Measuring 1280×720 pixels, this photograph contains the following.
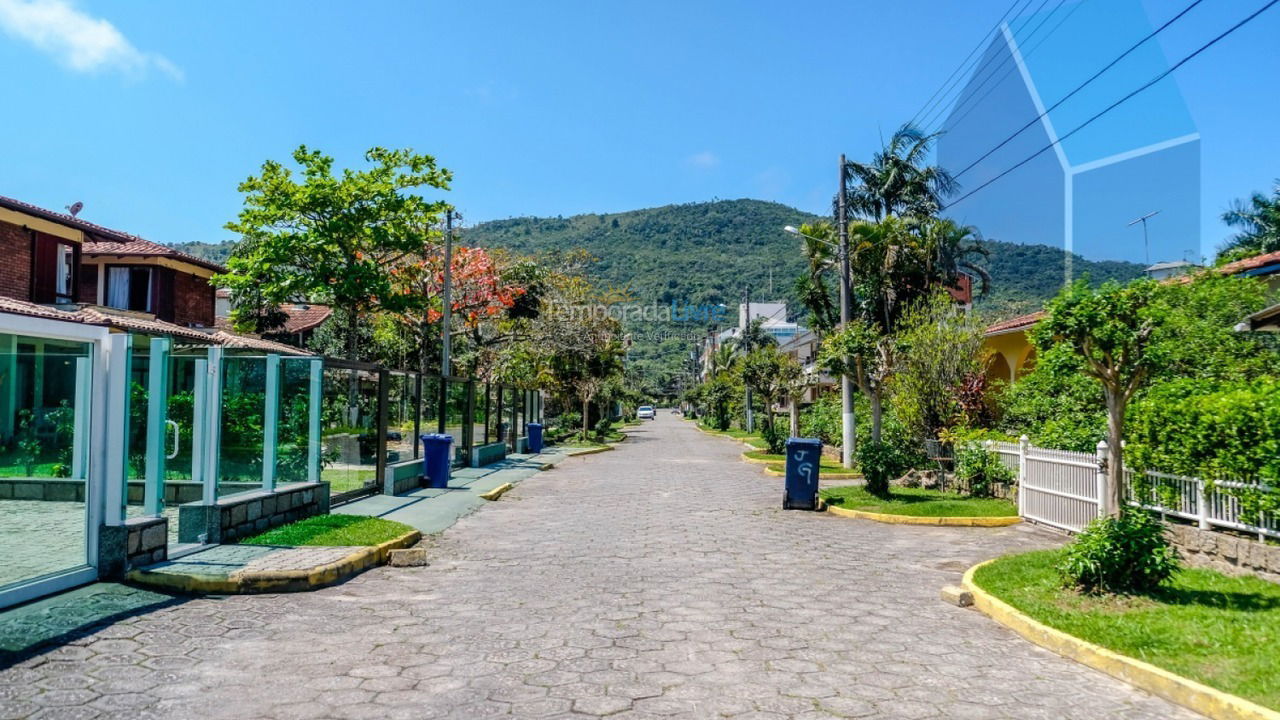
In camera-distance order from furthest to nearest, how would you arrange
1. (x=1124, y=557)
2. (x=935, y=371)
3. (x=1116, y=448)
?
(x=935, y=371)
(x=1116, y=448)
(x=1124, y=557)

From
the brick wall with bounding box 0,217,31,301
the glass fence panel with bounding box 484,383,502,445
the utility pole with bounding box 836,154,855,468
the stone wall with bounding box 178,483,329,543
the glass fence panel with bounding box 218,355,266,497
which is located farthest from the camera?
the glass fence panel with bounding box 484,383,502,445

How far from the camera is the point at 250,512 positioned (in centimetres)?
1075

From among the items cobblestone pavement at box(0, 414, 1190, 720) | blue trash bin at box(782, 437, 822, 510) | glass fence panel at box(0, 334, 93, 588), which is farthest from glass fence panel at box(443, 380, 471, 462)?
glass fence panel at box(0, 334, 93, 588)

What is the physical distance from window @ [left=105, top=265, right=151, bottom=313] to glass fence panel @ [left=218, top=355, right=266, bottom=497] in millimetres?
23075

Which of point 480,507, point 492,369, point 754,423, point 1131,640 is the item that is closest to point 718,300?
point 754,423

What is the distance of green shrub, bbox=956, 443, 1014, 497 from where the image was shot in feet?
52.3

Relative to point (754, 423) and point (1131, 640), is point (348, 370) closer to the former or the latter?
point (1131, 640)

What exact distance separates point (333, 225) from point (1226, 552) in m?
22.5

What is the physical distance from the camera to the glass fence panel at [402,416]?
16.6 m

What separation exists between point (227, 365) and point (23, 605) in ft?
13.9

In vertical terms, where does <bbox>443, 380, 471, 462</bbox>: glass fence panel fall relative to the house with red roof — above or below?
below

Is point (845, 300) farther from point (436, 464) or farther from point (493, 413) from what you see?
point (436, 464)

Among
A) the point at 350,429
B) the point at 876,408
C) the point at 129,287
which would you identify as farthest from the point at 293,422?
the point at 129,287

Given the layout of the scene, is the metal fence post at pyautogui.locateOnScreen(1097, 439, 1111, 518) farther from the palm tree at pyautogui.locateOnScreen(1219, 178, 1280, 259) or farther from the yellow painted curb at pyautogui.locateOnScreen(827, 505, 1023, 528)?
the palm tree at pyautogui.locateOnScreen(1219, 178, 1280, 259)
